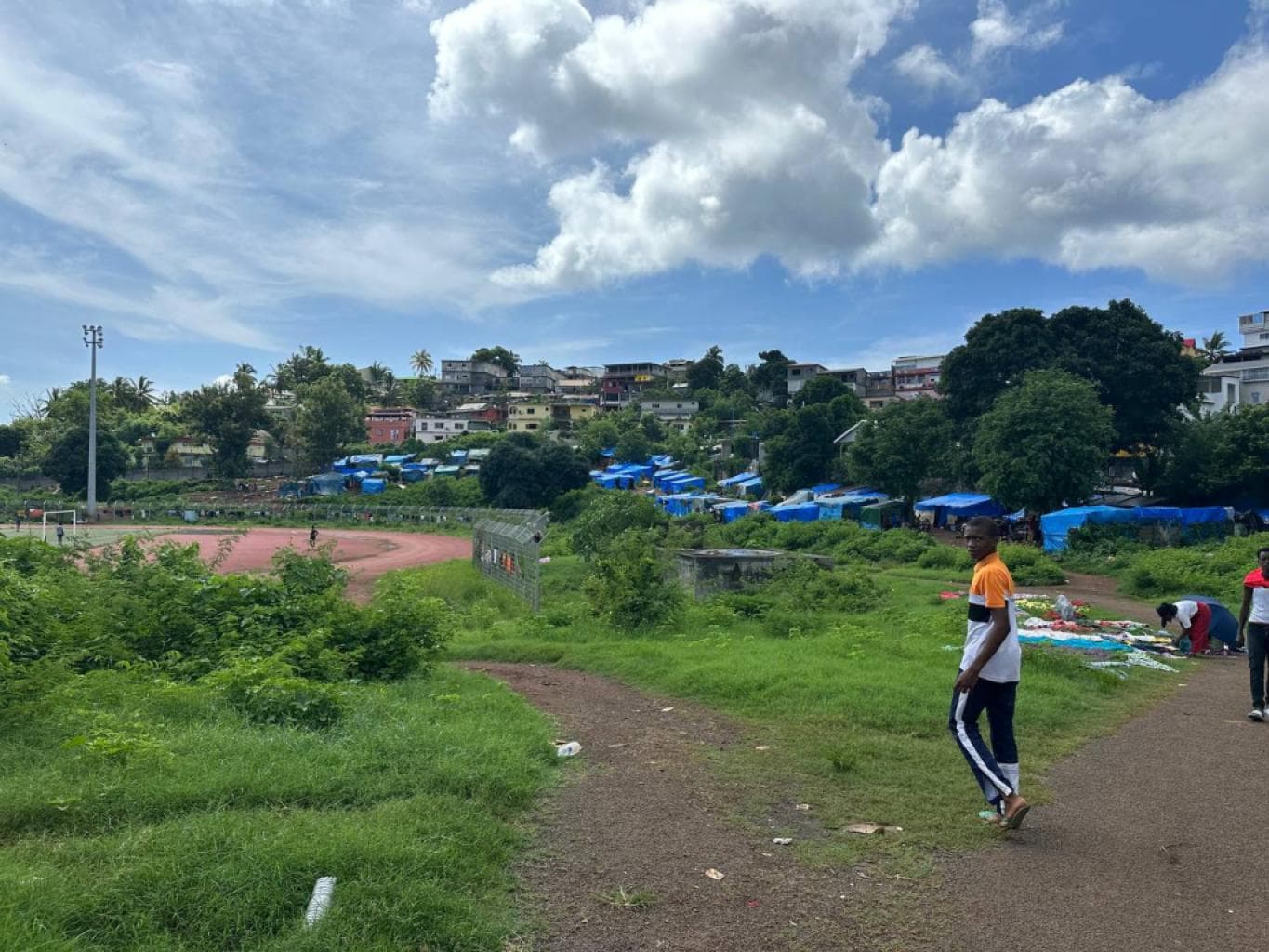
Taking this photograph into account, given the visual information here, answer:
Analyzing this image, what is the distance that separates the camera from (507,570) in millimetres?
21625

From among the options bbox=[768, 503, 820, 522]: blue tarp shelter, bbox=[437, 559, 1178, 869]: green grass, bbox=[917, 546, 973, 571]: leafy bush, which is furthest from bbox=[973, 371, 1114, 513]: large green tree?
bbox=[437, 559, 1178, 869]: green grass

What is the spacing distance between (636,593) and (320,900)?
10.3 meters

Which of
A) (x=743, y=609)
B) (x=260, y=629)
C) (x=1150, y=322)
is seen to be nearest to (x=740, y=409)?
(x=1150, y=322)

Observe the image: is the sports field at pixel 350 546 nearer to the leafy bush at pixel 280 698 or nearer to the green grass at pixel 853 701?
the green grass at pixel 853 701

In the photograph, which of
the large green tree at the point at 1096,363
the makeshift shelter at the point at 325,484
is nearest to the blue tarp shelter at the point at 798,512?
the large green tree at the point at 1096,363

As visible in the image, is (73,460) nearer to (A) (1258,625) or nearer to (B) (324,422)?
(B) (324,422)

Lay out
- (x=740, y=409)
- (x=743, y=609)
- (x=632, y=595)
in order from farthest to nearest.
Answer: (x=740, y=409)
(x=743, y=609)
(x=632, y=595)

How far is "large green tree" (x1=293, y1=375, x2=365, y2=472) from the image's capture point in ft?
242

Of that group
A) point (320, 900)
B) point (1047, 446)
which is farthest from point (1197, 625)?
point (1047, 446)

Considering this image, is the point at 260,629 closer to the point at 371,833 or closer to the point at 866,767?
the point at 371,833

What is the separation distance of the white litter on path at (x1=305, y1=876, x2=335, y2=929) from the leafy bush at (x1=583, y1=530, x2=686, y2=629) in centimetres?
1008

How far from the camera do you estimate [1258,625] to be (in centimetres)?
750

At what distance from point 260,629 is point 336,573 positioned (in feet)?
6.78

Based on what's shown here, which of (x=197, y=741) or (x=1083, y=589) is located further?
(x=1083, y=589)
